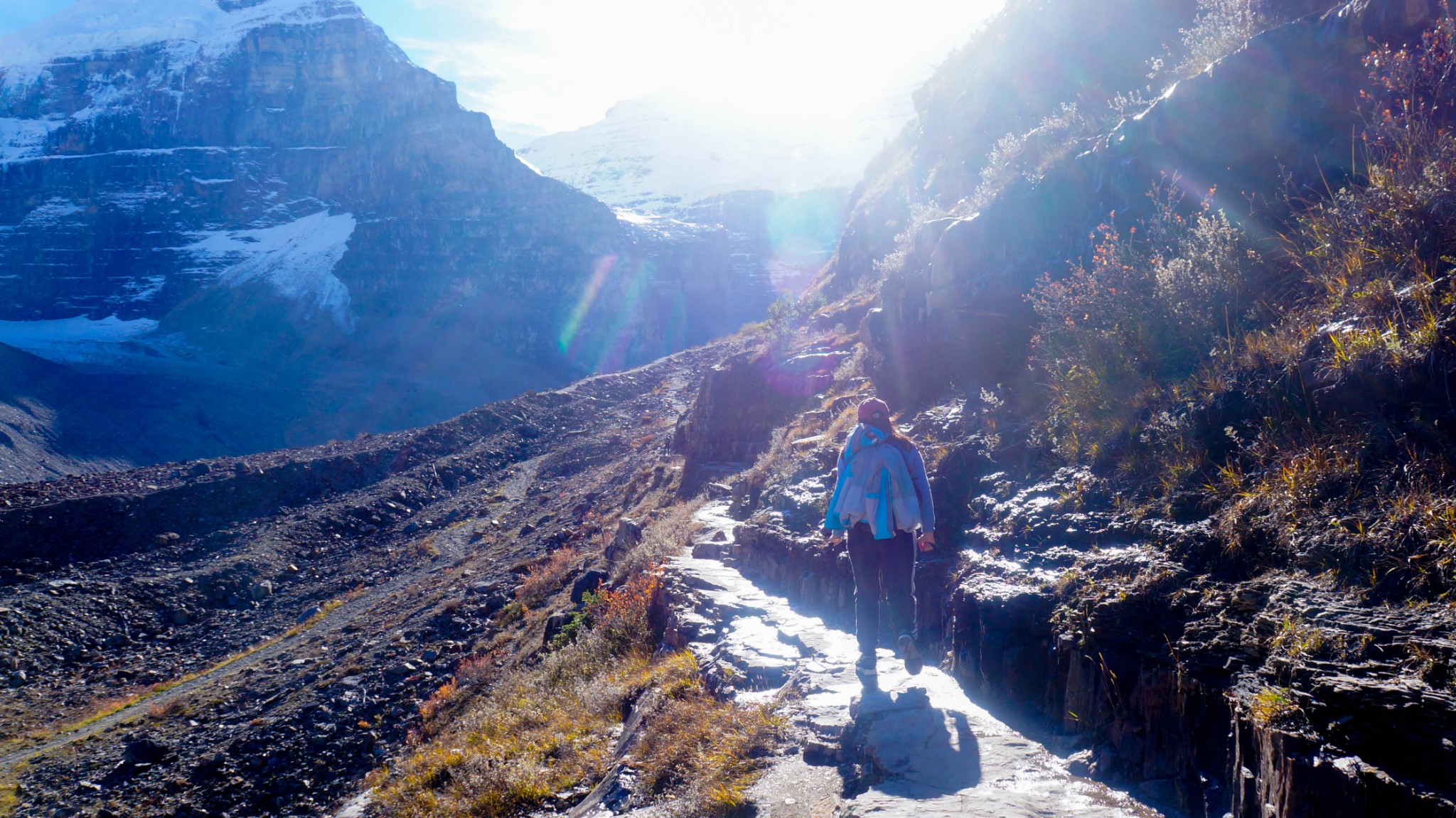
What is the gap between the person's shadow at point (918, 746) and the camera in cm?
357

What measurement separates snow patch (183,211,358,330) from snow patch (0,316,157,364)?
992 centimetres

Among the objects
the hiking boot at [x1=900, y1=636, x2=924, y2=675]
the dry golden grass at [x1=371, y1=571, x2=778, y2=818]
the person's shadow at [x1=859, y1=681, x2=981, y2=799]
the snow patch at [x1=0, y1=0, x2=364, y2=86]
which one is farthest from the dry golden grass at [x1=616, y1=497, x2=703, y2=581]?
the snow patch at [x1=0, y1=0, x2=364, y2=86]

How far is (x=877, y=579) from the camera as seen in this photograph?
5.14 m

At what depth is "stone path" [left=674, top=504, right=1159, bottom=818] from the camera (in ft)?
10.8

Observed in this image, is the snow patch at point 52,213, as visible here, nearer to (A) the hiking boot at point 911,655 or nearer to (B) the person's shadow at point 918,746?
(A) the hiking boot at point 911,655

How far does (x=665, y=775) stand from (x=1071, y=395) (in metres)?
4.33

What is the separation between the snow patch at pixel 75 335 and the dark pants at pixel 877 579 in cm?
9134

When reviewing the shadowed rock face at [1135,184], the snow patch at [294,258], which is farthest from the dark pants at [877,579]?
the snow patch at [294,258]

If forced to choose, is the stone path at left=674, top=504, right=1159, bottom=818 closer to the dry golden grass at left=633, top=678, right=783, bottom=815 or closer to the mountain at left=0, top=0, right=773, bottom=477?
the dry golden grass at left=633, top=678, right=783, bottom=815

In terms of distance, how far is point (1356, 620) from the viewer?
2.95 metres

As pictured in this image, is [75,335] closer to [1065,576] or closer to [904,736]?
[904,736]

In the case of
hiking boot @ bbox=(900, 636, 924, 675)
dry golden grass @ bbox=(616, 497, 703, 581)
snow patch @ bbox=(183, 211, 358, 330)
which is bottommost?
dry golden grass @ bbox=(616, 497, 703, 581)

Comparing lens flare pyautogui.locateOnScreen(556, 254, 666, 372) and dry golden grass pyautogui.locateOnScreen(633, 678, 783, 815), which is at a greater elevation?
lens flare pyautogui.locateOnScreen(556, 254, 666, 372)

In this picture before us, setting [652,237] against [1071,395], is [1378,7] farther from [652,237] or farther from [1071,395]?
[652,237]
